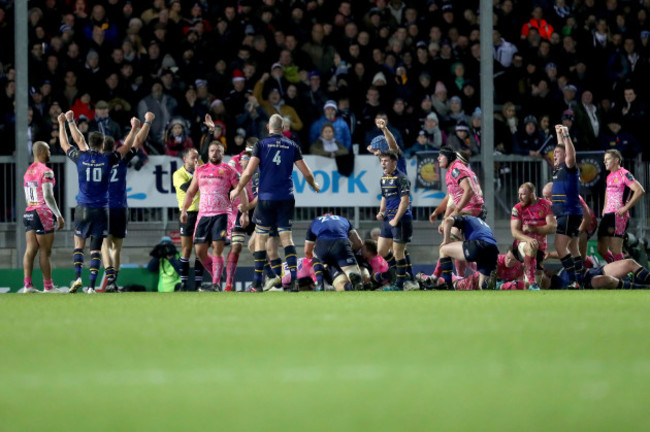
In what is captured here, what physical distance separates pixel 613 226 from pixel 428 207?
3.32 m

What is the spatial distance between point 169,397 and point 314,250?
9.47m

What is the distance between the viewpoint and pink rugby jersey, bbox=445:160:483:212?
45.4ft

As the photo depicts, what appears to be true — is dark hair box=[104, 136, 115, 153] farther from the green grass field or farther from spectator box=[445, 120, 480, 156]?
spectator box=[445, 120, 480, 156]

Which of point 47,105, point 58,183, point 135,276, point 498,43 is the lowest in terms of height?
point 135,276

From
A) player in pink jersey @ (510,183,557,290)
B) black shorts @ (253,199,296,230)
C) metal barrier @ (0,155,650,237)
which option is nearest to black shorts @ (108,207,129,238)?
metal barrier @ (0,155,650,237)

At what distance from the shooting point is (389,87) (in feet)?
62.0

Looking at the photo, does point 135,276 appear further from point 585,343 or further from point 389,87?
point 585,343

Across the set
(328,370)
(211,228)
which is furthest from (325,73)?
(328,370)

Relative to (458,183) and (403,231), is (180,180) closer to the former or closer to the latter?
(403,231)

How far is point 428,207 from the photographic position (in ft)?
55.5

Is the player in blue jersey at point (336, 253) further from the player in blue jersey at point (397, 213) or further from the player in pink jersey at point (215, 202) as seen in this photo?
the player in pink jersey at point (215, 202)

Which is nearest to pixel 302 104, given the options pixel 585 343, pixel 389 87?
pixel 389 87

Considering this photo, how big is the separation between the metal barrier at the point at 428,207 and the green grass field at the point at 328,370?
27.6ft

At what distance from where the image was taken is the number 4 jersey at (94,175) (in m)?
13.4
